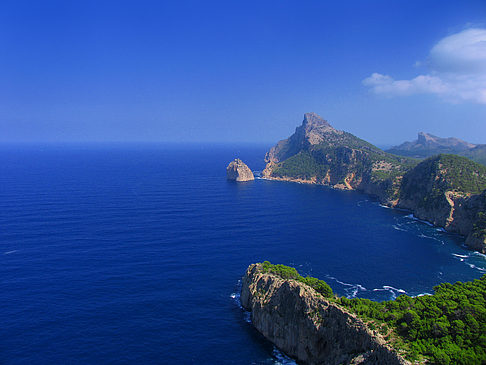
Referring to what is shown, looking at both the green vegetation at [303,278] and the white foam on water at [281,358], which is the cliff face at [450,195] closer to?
the green vegetation at [303,278]

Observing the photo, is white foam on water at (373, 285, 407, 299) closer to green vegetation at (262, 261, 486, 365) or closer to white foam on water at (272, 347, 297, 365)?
green vegetation at (262, 261, 486, 365)

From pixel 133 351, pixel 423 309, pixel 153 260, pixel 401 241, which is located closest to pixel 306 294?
pixel 423 309

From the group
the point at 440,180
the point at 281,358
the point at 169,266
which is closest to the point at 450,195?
the point at 440,180

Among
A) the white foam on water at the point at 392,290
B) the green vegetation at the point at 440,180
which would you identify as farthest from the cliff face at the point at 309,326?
the green vegetation at the point at 440,180

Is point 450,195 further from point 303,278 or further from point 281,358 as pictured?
point 281,358

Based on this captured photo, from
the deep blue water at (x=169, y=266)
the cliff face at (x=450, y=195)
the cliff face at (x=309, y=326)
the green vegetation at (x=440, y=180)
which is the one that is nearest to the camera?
the cliff face at (x=309, y=326)

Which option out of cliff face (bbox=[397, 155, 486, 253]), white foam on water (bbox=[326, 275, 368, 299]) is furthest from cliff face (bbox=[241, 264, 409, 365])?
cliff face (bbox=[397, 155, 486, 253])
